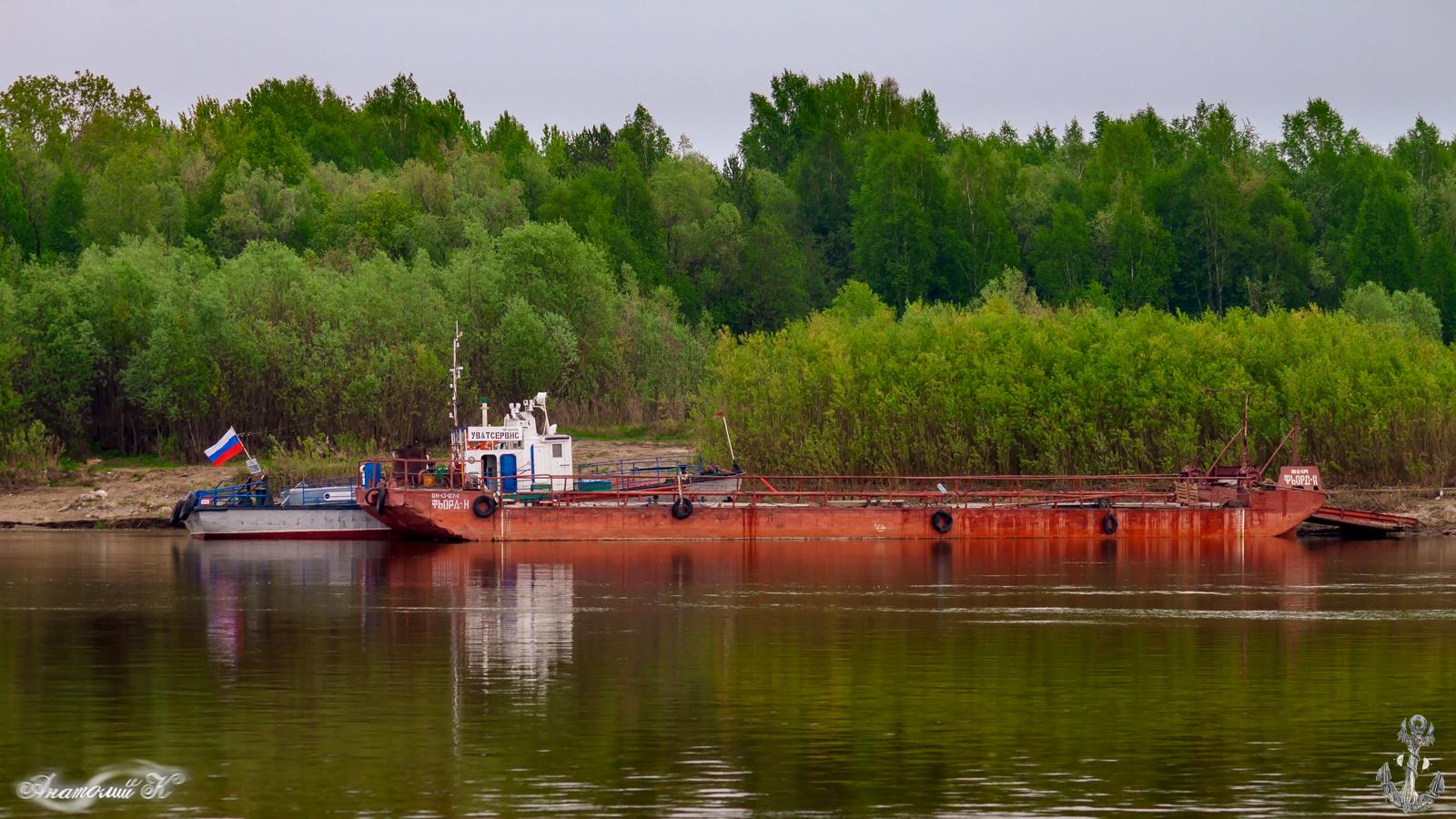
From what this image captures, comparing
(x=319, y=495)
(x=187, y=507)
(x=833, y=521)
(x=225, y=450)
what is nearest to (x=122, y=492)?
(x=187, y=507)

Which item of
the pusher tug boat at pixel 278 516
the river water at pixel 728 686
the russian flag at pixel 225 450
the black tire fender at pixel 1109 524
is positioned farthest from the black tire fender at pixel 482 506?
the black tire fender at pixel 1109 524

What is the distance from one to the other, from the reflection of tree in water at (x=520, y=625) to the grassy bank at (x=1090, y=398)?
28112 mm

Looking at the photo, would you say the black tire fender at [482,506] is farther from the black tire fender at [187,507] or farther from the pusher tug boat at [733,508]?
the black tire fender at [187,507]

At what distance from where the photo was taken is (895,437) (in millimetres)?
85375

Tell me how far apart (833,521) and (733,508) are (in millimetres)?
3944

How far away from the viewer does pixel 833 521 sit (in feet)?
243

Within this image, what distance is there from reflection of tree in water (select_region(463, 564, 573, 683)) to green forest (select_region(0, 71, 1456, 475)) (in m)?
32.2

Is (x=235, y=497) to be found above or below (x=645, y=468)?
below

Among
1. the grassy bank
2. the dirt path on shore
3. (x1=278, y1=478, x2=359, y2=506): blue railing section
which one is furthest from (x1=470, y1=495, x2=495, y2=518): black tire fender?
the dirt path on shore

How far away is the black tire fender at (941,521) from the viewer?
74062 mm

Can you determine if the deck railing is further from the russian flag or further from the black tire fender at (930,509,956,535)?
the russian flag

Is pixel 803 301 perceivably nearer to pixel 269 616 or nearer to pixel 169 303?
pixel 169 303

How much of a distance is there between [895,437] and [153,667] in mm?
50392

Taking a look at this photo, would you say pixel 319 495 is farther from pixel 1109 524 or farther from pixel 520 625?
pixel 520 625
